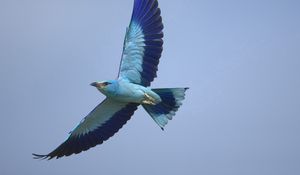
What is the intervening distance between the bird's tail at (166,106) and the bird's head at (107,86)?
1113mm

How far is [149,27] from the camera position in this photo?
535 inches

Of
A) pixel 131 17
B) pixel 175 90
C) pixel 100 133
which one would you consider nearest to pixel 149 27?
pixel 131 17

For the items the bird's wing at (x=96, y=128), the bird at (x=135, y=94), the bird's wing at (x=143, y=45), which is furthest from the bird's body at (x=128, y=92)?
the bird's wing at (x=96, y=128)

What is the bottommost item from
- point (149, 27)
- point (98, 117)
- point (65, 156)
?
point (65, 156)

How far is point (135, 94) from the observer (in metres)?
12.6

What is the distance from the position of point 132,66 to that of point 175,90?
104 centimetres

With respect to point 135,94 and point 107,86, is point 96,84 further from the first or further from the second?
point 135,94

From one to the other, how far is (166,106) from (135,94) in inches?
47.5

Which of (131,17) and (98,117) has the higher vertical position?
(131,17)

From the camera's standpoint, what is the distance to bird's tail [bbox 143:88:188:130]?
13.4m

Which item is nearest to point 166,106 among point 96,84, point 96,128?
point 96,128

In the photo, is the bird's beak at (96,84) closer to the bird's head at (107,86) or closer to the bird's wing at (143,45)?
the bird's head at (107,86)

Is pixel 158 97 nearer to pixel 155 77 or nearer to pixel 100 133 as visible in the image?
pixel 155 77

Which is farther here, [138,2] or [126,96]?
[138,2]
